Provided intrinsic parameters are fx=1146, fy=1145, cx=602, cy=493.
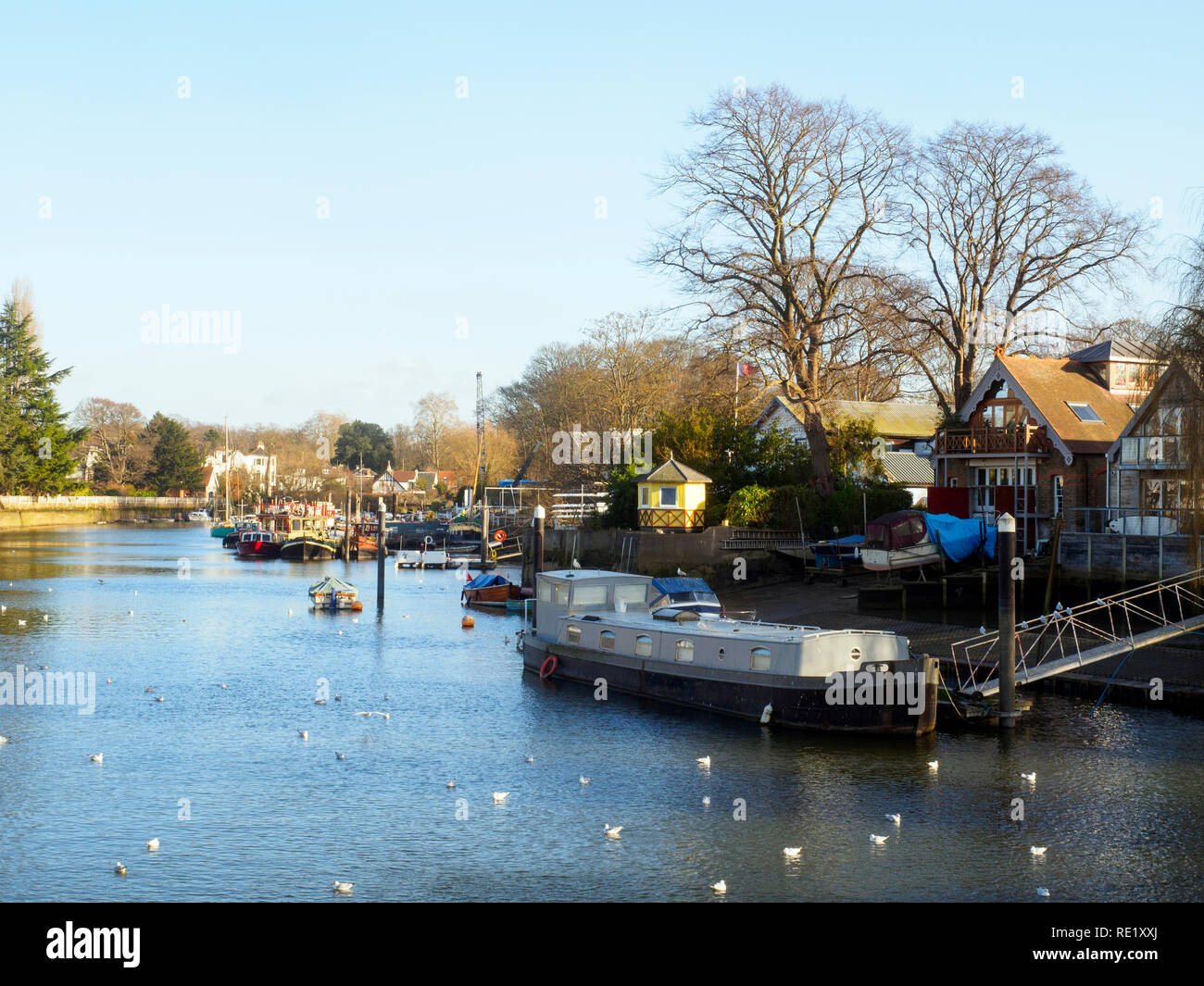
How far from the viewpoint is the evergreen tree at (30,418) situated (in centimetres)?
13025

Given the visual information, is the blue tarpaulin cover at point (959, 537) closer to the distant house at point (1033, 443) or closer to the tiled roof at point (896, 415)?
the distant house at point (1033, 443)

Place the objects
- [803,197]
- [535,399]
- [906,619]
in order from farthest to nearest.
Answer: [535,399], [803,197], [906,619]

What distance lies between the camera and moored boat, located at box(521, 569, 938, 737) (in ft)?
87.9

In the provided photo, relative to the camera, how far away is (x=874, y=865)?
18297 mm

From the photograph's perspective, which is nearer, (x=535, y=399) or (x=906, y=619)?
(x=906, y=619)

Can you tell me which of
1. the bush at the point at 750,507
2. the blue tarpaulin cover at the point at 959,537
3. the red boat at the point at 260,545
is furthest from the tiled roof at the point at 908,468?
the red boat at the point at 260,545

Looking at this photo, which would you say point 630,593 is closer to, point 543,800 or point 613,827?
point 543,800

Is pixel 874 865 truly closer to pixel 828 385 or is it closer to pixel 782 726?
pixel 782 726

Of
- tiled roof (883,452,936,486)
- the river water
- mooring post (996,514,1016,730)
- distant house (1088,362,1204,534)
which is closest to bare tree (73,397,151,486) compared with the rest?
tiled roof (883,452,936,486)

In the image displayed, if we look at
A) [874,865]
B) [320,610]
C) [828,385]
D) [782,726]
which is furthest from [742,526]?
[874,865]

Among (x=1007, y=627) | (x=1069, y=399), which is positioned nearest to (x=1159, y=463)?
(x=1069, y=399)

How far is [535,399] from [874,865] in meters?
102

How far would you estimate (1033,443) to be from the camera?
5100cm

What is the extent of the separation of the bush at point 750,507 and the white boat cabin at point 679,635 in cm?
2069
